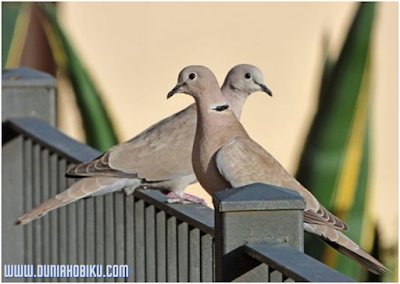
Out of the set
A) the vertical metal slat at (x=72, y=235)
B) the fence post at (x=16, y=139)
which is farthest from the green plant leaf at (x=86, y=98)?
the vertical metal slat at (x=72, y=235)

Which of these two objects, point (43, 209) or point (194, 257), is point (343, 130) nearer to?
point (43, 209)

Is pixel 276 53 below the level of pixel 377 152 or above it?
above

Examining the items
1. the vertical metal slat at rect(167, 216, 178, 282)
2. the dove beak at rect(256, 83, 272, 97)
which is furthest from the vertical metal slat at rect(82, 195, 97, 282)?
the dove beak at rect(256, 83, 272, 97)

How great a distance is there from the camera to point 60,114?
22.5 feet

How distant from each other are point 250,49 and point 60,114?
3.74 feet

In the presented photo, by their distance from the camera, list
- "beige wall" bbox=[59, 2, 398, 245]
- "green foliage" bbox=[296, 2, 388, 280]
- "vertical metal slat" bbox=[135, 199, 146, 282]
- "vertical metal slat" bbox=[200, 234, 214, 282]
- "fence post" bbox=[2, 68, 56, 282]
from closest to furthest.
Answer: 1. "vertical metal slat" bbox=[200, 234, 214, 282]
2. "vertical metal slat" bbox=[135, 199, 146, 282]
3. "fence post" bbox=[2, 68, 56, 282]
4. "green foliage" bbox=[296, 2, 388, 280]
5. "beige wall" bbox=[59, 2, 398, 245]

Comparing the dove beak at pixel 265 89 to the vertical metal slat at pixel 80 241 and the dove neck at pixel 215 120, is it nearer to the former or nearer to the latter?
the dove neck at pixel 215 120

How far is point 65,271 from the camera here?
4.32 m

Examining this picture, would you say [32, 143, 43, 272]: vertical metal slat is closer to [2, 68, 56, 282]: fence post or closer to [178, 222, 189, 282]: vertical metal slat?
[2, 68, 56, 282]: fence post

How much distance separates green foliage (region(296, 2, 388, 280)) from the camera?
5.35 metres

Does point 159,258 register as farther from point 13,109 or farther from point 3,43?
point 3,43

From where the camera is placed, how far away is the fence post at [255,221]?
8.30 feet

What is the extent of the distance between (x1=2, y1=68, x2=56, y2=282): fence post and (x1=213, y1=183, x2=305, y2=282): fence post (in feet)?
7.72

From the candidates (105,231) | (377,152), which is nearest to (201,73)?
(105,231)
